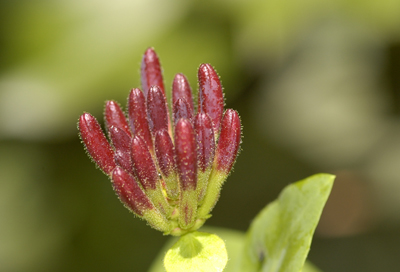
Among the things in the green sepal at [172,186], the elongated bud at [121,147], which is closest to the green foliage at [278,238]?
A: the green sepal at [172,186]

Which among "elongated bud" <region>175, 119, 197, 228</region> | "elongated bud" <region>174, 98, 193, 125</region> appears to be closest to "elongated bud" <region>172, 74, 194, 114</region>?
"elongated bud" <region>174, 98, 193, 125</region>

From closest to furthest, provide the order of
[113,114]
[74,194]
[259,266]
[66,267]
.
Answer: [113,114], [259,266], [66,267], [74,194]

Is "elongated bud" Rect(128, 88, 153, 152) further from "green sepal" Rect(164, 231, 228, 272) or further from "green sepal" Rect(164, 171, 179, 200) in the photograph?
"green sepal" Rect(164, 231, 228, 272)

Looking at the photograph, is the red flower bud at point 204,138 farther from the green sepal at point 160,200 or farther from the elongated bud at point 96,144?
the elongated bud at point 96,144

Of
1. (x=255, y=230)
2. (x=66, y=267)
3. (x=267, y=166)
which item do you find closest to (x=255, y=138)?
(x=267, y=166)

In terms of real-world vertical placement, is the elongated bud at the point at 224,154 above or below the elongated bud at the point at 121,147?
below

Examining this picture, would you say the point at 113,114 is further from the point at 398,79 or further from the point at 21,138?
the point at 398,79
